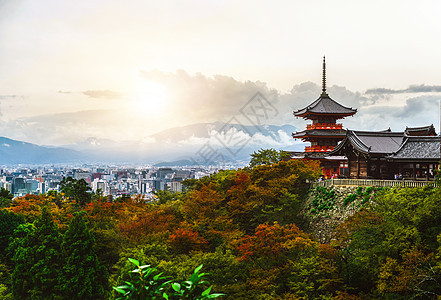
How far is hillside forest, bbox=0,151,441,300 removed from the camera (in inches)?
643

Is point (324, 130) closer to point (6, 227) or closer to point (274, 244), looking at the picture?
point (274, 244)

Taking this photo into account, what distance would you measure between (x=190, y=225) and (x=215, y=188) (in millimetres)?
8048

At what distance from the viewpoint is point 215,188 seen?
33.1m

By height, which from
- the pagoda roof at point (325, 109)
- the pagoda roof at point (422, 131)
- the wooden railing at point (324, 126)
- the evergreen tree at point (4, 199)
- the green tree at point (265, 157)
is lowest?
the evergreen tree at point (4, 199)

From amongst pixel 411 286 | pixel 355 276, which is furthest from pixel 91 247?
pixel 411 286

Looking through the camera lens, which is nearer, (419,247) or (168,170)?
(419,247)

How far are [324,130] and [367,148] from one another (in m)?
12.2

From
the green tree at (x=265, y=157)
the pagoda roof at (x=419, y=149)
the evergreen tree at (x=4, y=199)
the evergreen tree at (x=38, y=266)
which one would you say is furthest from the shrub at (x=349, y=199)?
the evergreen tree at (x=4, y=199)

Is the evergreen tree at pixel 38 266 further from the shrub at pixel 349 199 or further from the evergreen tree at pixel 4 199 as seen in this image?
the evergreen tree at pixel 4 199

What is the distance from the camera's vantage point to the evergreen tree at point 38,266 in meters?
21.2

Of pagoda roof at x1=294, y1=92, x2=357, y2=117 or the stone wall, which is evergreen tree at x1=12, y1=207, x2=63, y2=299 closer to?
the stone wall

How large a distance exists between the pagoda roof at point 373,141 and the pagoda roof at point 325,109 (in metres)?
9.27

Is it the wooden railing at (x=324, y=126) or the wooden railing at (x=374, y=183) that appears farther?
the wooden railing at (x=324, y=126)

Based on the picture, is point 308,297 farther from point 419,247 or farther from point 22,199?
point 22,199
